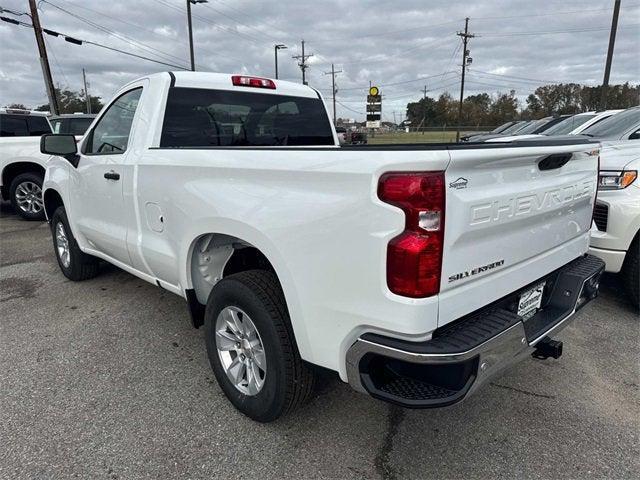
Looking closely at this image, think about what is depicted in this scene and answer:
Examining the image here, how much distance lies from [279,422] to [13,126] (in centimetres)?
898

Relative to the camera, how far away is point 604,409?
2.72 m

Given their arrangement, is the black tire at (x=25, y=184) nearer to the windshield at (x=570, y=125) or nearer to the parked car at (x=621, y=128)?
the parked car at (x=621, y=128)

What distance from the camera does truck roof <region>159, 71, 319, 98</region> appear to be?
133 inches

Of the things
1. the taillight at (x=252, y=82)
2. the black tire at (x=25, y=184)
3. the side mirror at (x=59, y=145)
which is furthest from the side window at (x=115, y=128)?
the black tire at (x=25, y=184)

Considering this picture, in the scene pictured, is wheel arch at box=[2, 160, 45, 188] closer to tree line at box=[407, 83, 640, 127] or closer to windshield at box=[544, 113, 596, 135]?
windshield at box=[544, 113, 596, 135]

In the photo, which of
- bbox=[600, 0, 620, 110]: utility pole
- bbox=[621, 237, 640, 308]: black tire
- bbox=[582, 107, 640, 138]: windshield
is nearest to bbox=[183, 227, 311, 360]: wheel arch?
bbox=[621, 237, 640, 308]: black tire

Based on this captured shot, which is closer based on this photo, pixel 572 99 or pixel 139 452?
pixel 139 452

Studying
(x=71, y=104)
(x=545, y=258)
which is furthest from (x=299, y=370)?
(x=71, y=104)

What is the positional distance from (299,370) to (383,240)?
35.4 inches

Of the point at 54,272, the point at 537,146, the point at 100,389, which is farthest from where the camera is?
the point at 54,272

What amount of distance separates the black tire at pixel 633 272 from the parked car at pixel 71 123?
10364 mm

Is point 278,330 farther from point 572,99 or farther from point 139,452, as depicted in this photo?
point 572,99

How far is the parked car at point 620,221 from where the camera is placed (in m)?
3.76

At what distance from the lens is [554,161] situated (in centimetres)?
226
